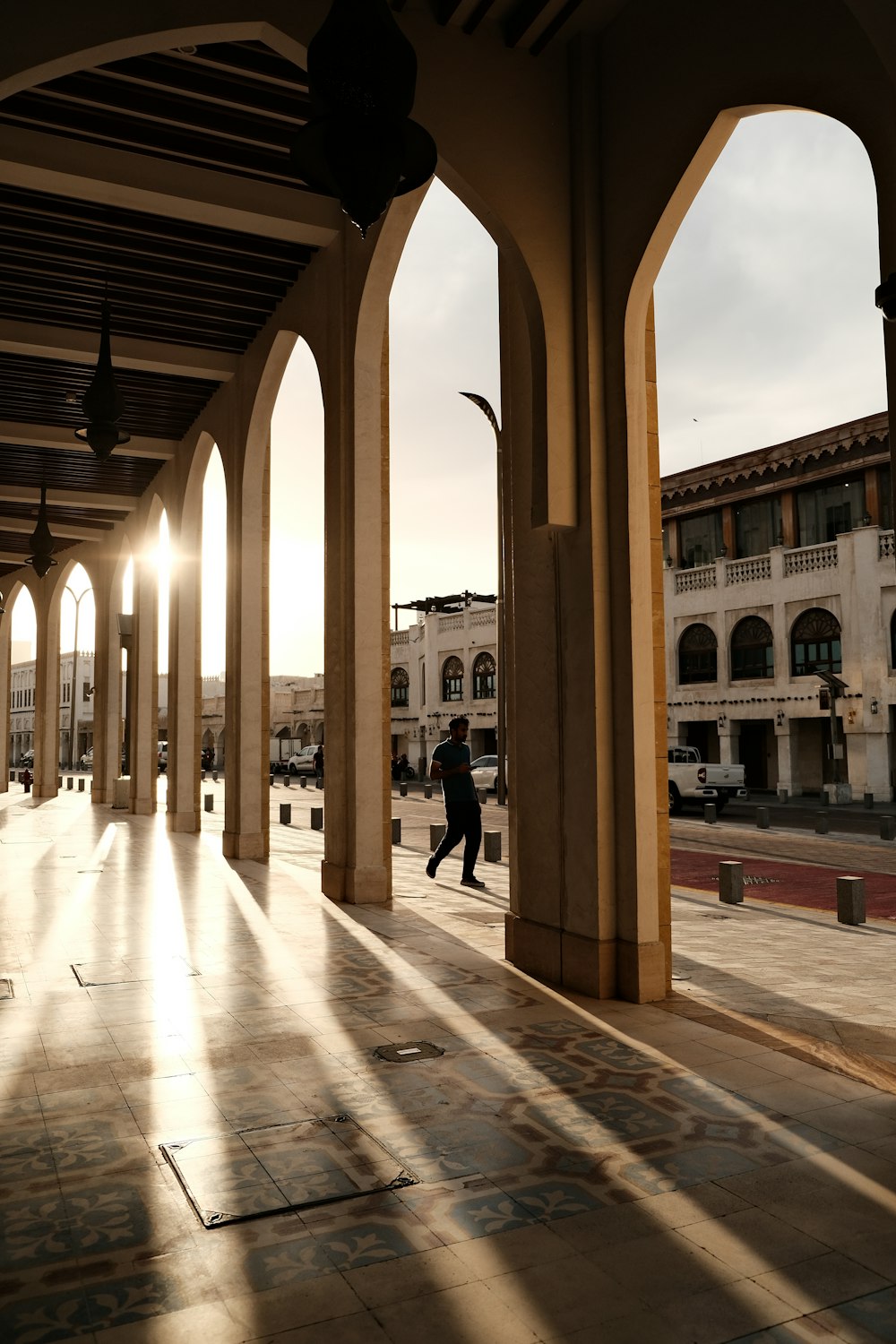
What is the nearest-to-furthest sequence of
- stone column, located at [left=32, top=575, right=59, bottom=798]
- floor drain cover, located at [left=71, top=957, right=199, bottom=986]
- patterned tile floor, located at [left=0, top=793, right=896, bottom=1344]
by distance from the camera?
patterned tile floor, located at [left=0, top=793, right=896, bottom=1344], floor drain cover, located at [left=71, top=957, right=199, bottom=986], stone column, located at [left=32, top=575, right=59, bottom=798]

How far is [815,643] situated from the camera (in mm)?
30422

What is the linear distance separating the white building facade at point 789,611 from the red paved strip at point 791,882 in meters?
13.7

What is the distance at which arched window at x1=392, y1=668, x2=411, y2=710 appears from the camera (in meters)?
53.5

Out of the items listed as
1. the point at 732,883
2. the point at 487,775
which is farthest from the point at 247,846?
the point at 487,775

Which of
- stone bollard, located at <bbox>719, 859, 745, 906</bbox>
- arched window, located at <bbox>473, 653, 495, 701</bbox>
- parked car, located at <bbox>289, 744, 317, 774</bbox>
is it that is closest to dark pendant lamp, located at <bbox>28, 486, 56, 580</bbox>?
stone bollard, located at <bbox>719, 859, 745, 906</bbox>

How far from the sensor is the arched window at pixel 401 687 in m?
53.5

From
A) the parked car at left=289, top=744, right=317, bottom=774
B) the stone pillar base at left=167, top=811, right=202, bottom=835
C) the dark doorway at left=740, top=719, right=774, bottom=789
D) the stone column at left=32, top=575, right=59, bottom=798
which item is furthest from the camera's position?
the parked car at left=289, top=744, right=317, bottom=774

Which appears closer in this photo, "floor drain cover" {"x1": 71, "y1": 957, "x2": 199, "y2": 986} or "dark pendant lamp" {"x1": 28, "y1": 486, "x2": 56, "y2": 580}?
"floor drain cover" {"x1": 71, "y1": 957, "x2": 199, "y2": 986}

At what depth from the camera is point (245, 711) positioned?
1362cm

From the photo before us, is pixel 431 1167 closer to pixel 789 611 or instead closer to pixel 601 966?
pixel 601 966

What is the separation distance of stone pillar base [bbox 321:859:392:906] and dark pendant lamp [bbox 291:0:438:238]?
7.12m

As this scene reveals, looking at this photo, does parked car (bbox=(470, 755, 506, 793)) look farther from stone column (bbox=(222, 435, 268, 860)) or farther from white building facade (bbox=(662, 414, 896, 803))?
stone column (bbox=(222, 435, 268, 860))

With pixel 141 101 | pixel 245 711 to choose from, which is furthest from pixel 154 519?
pixel 141 101

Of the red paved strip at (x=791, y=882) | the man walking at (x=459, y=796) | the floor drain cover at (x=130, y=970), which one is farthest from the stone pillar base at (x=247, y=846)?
the floor drain cover at (x=130, y=970)
